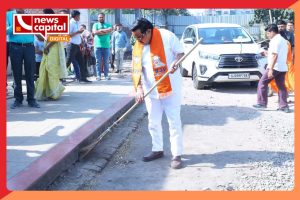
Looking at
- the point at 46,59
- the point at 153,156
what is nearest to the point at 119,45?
the point at 46,59

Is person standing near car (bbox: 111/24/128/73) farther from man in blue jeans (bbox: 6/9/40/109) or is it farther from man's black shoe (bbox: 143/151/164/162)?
man's black shoe (bbox: 143/151/164/162)

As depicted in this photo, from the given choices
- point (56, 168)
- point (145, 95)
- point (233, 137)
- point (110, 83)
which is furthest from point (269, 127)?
point (110, 83)

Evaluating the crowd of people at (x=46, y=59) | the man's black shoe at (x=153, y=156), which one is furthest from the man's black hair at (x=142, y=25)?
the man's black shoe at (x=153, y=156)

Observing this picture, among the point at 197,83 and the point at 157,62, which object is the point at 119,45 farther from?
the point at 157,62

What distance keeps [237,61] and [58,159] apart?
17.3ft

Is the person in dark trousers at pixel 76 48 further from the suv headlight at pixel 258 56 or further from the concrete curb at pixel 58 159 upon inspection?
the suv headlight at pixel 258 56

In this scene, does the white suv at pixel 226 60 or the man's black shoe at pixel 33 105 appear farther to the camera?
the white suv at pixel 226 60

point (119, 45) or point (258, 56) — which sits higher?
point (119, 45)

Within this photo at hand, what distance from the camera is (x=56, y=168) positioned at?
142 inches

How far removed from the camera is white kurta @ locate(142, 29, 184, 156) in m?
3.86

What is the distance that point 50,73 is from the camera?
21.6 ft

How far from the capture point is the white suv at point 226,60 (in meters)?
8.19

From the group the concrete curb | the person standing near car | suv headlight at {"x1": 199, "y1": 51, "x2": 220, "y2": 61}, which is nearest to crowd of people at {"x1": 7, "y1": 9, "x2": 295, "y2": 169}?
the person standing near car

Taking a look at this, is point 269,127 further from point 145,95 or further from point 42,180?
point 42,180
